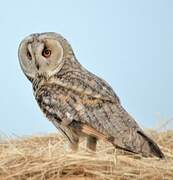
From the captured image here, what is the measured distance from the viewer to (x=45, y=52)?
7.83 meters

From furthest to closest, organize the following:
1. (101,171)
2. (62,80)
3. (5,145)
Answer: (5,145) → (62,80) → (101,171)

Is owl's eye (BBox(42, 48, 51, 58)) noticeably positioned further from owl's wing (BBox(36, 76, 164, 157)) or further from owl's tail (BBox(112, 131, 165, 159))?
owl's tail (BBox(112, 131, 165, 159))

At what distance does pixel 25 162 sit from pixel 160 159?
55.1 inches

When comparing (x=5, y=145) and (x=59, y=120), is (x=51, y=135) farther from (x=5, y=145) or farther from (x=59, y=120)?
(x=59, y=120)

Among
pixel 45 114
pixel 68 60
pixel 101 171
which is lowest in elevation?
pixel 101 171

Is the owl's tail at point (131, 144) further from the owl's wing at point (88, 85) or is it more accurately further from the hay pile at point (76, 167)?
the hay pile at point (76, 167)

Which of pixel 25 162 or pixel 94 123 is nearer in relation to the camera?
pixel 25 162

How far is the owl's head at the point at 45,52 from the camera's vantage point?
25.3 ft

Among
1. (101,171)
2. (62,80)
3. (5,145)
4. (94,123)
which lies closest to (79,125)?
(94,123)

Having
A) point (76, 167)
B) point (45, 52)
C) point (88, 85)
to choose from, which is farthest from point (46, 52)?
point (76, 167)

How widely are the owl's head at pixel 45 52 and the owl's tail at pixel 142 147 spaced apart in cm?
120

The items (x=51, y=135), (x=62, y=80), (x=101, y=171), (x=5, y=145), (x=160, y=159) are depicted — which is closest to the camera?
(x=101, y=171)

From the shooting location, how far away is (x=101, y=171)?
19.8 ft

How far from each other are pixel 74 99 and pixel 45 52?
0.82 metres
